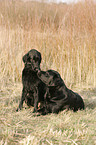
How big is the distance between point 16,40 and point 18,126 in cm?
343

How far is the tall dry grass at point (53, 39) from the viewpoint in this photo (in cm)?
511

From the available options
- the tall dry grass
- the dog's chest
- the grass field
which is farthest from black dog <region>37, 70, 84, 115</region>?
the tall dry grass

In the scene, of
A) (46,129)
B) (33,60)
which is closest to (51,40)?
(33,60)

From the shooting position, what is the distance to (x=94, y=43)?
16.8 ft

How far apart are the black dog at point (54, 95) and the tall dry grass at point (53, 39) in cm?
204

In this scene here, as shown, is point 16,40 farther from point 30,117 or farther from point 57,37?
point 30,117

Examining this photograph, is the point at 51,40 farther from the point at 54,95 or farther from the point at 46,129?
the point at 46,129

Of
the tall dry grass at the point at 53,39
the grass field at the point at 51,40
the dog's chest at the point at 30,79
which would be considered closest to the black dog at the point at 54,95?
the dog's chest at the point at 30,79

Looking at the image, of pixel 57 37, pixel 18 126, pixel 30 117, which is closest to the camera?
pixel 18 126

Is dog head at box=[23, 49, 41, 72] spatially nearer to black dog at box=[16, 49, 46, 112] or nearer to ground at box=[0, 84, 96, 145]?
black dog at box=[16, 49, 46, 112]

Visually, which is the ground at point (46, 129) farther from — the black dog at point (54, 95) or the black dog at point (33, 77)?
the black dog at point (33, 77)

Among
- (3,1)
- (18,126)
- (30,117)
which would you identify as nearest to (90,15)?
(3,1)

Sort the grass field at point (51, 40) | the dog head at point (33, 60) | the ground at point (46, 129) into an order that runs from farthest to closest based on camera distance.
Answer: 1. the grass field at point (51, 40)
2. the dog head at point (33, 60)
3. the ground at point (46, 129)

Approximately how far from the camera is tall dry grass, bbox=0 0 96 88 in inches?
201
